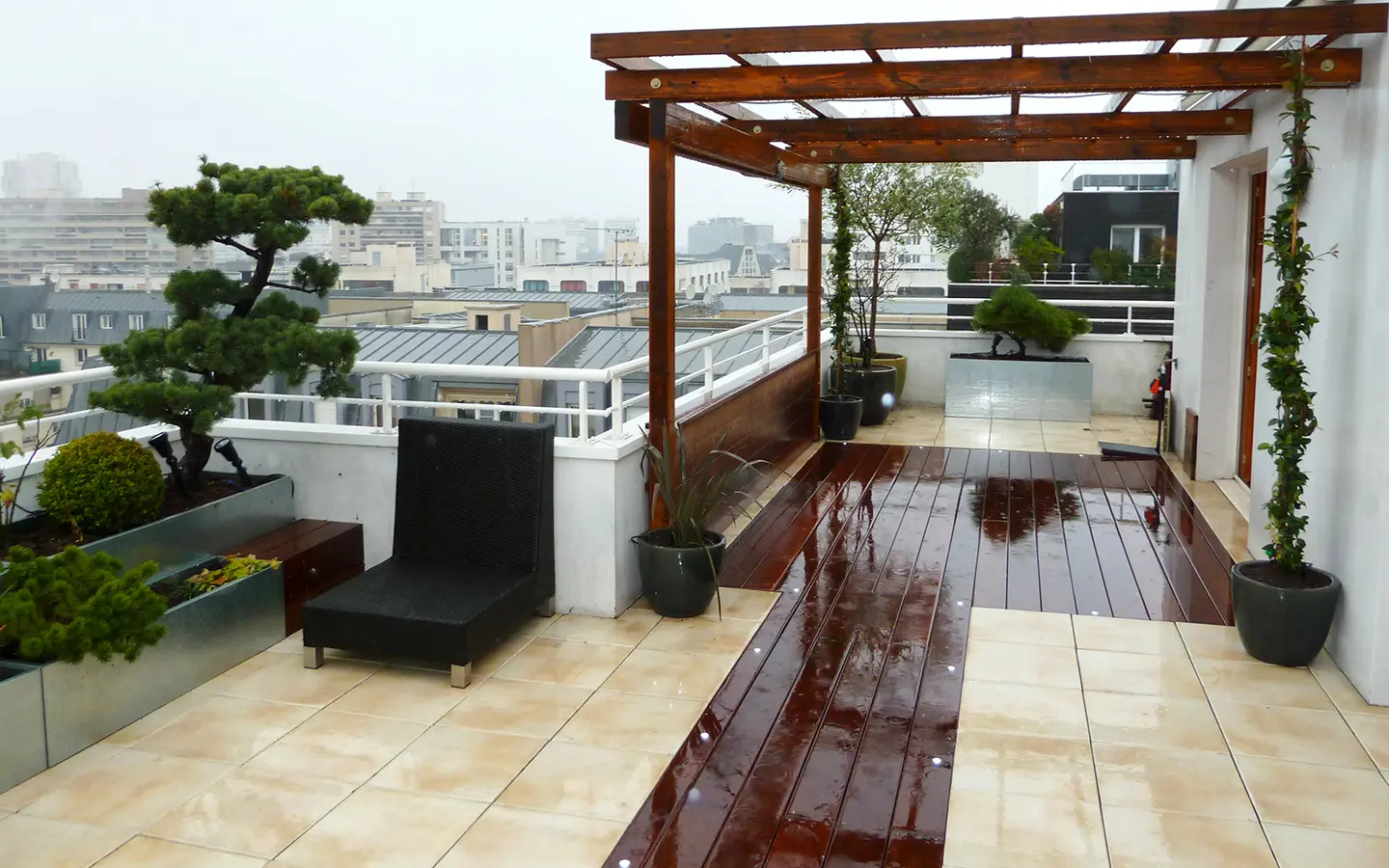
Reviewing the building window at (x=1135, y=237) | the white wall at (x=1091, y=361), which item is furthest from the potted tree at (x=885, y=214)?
the building window at (x=1135, y=237)

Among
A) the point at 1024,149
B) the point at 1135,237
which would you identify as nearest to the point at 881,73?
the point at 1024,149

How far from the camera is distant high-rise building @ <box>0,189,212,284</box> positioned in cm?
518

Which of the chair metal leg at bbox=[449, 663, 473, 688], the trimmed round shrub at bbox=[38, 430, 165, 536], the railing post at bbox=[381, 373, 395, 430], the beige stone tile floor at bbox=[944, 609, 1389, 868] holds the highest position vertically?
the railing post at bbox=[381, 373, 395, 430]

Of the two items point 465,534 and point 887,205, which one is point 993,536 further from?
point 887,205

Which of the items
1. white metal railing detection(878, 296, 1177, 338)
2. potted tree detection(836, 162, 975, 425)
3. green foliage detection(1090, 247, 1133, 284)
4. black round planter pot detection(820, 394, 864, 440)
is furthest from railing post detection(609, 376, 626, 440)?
green foliage detection(1090, 247, 1133, 284)

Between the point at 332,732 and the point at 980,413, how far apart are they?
854 cm

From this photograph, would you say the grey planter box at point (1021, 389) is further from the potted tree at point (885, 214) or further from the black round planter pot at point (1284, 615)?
the black round planter pot at point (1284, 615)

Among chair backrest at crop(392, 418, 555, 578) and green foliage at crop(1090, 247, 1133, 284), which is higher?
green foliage at crop(1090, 247, 1133, 284)

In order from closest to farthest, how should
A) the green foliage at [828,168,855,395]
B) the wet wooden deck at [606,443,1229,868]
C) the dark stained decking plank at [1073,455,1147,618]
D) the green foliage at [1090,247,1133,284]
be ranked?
the wet wooden deck at [606,443,1229,868] < the dark stained decking plank at [1073,455,1147,618] < the green foliage at [828,168,855,395] < the green foliage at [1090,247,1133,284]

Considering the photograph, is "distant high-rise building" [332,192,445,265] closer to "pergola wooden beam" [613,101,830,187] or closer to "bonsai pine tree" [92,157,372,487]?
"bonsai pine tree" [92,157,372,487]

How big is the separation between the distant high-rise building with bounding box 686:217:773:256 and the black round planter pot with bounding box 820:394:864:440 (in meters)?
1.66

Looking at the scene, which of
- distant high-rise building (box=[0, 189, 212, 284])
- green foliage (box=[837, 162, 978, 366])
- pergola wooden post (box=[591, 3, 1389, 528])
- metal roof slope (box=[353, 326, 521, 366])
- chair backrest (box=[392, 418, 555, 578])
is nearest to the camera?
pergola wooden post (box=[591, 3, 1389, 528])

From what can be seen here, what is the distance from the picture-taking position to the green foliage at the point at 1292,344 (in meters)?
4.47

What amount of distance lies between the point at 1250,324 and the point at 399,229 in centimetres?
581
